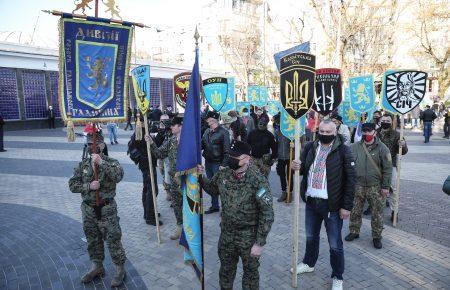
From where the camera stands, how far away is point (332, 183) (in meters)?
4.24

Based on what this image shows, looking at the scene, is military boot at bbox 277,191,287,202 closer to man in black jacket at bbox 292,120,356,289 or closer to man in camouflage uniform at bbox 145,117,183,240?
man in camouflage uniform at bbox 145,117,183,240

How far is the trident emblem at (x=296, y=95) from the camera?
4.60 m

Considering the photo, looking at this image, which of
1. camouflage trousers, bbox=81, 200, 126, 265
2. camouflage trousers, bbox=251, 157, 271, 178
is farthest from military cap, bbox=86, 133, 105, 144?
camouflage trousers, bbox=251, 157, 271, 178

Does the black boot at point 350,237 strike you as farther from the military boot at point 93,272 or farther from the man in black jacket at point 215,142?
the military boot at point 93,272

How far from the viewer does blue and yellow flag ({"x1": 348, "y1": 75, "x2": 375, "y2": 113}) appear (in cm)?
972

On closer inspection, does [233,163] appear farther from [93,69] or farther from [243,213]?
[93,69]

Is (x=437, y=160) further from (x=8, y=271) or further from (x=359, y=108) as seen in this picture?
(x=8, y=271)

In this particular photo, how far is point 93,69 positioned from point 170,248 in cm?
320

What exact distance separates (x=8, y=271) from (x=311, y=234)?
15.1 feet

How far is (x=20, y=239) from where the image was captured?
611 centimetres

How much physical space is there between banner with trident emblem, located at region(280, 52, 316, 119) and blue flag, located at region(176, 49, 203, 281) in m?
1.48

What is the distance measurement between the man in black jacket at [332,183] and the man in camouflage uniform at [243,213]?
1001 millimetres

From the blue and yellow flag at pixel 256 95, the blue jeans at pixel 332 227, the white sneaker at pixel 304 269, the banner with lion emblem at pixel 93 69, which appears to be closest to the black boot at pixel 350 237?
the white sneaker at pixel 304 269

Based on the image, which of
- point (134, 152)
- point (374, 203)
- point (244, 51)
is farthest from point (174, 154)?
point (244, 51)
